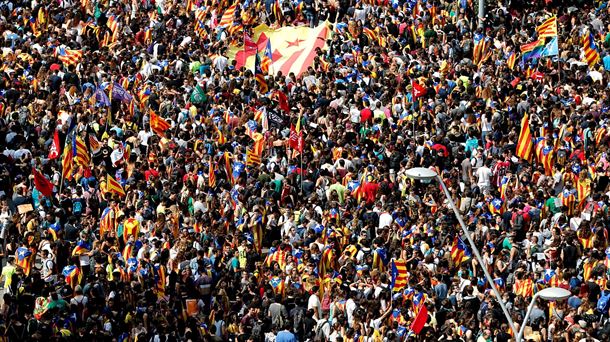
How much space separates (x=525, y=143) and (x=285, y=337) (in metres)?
8.87

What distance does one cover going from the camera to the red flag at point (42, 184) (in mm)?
35875

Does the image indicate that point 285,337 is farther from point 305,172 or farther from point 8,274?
point 305,172

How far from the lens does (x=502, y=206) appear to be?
35.5 metres

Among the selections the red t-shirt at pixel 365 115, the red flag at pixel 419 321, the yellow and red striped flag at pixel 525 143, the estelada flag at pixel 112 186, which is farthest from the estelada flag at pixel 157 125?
the red flag at pixel 419 321

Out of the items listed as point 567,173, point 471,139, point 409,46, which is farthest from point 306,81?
point 567,173

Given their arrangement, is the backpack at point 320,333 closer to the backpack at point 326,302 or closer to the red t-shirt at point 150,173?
the backpack at point 326,302

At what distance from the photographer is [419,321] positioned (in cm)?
3034

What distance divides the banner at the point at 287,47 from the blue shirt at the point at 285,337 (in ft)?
46.9

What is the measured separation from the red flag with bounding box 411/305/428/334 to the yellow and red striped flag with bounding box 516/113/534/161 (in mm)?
7796

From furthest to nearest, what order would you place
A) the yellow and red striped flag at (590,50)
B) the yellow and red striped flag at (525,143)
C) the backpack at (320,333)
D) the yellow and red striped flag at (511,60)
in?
1. the yellow and red striped flag at (511,60)
2. the yellow and red striped flag at (590,50)
3. the yellow and red striped flag at (525,143)
4. the backpack at (320,333)

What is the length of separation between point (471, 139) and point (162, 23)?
39.6 feet

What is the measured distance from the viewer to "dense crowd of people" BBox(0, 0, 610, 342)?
3158cm

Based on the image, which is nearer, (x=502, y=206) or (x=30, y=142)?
(x=502, y=206)

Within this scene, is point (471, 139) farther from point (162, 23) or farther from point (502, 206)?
point (162, 23)
